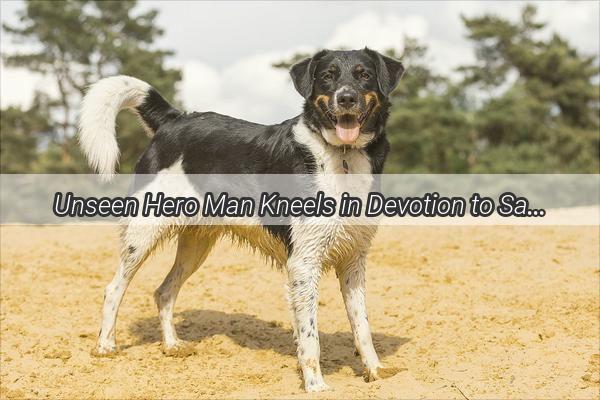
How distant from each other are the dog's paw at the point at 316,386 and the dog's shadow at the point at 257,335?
717 mm

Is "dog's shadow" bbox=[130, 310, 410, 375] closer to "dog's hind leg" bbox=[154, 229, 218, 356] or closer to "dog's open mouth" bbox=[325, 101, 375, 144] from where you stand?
"dog's hind leg" bbox=[154, 229, 218, 356]

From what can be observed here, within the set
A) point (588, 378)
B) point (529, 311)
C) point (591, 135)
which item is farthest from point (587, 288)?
point (591, 135)

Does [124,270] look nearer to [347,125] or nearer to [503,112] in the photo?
[347,125]

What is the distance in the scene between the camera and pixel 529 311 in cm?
715

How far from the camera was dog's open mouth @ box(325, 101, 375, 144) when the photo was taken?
5.08 m

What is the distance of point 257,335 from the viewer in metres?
6.96

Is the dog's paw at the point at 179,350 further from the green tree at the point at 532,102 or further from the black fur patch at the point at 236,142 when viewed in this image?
the green tree at the point at 532,102

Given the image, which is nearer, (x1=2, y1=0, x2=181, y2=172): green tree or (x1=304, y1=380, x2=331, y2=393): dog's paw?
(x1=304, y1=380, x2=331, y2=393): dog's paw

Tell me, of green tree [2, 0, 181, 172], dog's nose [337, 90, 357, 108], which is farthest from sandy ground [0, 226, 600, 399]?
green tree [2, 0, 181, 172]

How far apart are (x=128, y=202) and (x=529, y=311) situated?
164 inches

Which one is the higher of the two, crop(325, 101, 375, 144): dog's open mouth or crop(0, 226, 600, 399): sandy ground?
Answer: crop(325, 101, 375, 144): dog's open mouth

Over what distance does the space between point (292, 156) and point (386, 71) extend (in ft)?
3.21

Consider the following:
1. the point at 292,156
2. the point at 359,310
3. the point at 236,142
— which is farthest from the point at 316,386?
the point at 236,142

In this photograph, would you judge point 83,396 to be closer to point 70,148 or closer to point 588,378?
point 588,378
